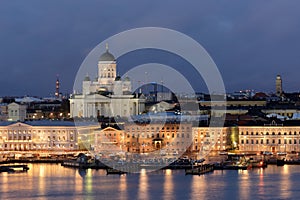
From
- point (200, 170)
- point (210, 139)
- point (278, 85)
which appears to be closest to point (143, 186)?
point (200, 170)

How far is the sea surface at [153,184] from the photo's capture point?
12602 mm

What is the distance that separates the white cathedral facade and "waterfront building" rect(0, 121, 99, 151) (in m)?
4.76

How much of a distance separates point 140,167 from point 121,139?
416cm

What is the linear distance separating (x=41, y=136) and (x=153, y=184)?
24.1 ft

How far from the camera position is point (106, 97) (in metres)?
26.2

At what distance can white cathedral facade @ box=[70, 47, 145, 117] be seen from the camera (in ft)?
85.7

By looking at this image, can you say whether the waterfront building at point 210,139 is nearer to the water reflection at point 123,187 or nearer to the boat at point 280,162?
the boat at point 280,162

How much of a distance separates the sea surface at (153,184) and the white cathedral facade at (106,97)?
31.2 ft

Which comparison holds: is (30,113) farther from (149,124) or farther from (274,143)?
(274,143)

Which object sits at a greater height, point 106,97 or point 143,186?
point 106,97

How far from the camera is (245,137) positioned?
66.4 ft

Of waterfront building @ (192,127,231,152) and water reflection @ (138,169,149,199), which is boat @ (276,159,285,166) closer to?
waterfront building @ (192,127,231,152)

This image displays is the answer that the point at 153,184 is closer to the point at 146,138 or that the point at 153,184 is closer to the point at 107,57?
the point at 146,138

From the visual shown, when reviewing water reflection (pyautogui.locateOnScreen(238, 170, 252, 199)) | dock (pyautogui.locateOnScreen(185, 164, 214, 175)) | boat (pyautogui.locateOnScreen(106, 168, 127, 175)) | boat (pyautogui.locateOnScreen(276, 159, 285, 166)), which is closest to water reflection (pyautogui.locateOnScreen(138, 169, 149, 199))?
boat (pyautogui.locateOnScreen(106, 168, 127, 175))
